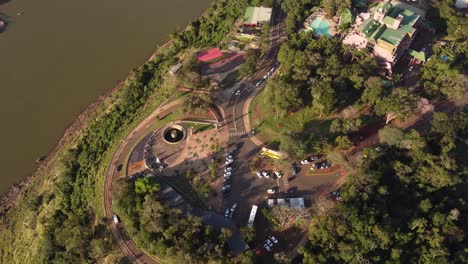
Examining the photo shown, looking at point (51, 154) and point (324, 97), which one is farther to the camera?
point (51, 154)

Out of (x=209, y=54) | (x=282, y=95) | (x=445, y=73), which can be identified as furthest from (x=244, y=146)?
(x=445, y=73)

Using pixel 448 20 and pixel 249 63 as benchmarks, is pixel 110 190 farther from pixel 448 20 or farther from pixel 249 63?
pixel 448 20

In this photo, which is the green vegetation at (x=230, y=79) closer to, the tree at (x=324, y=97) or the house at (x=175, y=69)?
the house at (x=175, y=69)

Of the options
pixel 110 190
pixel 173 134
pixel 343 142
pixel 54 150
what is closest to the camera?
pixel 343 142

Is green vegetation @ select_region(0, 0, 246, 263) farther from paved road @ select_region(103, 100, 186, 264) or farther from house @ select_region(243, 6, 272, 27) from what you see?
house @ select_region(243, 6, 272, 27)

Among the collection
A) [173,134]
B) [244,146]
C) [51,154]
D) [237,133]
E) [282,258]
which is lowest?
[51,154]

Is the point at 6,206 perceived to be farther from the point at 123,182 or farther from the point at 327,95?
the point at 327,95

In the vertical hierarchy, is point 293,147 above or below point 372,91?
below
